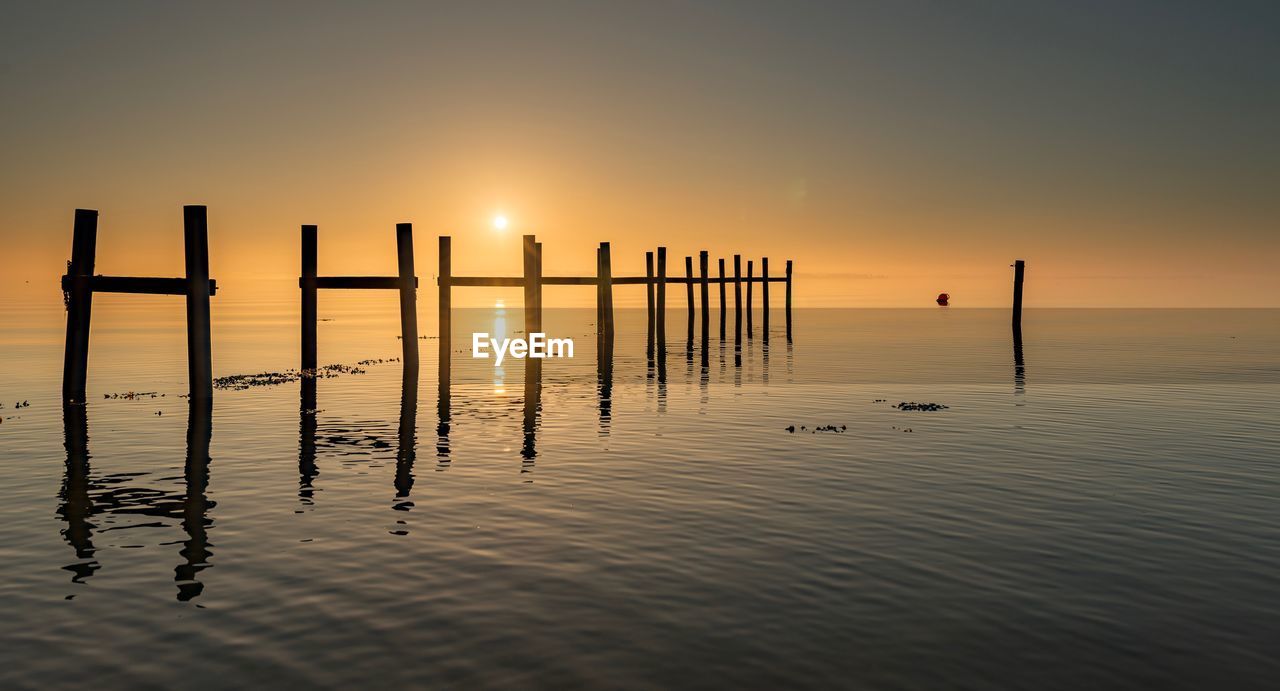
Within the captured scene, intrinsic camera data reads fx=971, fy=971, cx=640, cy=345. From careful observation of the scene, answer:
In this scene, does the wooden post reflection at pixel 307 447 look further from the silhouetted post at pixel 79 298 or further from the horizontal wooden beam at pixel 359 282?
the silhouetted post at pixel 79 298

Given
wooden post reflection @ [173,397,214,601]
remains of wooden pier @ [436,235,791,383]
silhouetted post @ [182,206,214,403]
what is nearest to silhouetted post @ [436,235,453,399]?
remains of wooden pier @ [436,235,791,383]

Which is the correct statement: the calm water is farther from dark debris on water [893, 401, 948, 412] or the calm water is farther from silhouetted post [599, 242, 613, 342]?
silhouetted post [599, 242, 613, 342]

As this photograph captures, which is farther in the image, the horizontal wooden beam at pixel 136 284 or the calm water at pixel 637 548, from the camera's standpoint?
the horizontal wooden beam at pixel 136 284

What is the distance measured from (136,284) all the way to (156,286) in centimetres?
51

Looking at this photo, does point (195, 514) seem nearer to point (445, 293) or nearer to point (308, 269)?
point (308, 269)

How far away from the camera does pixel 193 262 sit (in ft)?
68.0

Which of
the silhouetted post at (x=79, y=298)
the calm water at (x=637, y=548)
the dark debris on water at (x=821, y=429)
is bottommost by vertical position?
the calm water at (x=637, y=548)

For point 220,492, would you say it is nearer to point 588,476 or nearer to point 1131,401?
point 588,476

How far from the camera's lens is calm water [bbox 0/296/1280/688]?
635 centimetres

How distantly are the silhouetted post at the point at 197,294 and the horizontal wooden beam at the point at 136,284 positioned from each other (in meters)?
0.24

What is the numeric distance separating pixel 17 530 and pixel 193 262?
12.0m

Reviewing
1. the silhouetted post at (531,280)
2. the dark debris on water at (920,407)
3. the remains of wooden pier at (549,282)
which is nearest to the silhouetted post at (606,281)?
the remains of wooden pier at (549,282)

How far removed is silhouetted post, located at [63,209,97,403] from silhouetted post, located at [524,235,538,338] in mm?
14430

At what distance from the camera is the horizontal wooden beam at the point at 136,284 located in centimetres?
2071
